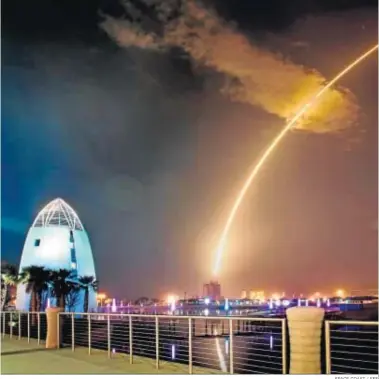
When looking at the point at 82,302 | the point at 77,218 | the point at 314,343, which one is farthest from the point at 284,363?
the point at 77,218

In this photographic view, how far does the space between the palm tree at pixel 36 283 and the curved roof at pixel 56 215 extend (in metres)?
19.3

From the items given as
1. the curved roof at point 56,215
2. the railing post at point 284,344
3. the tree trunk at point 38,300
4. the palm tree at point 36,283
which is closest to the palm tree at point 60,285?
the palm tree at point 36,283

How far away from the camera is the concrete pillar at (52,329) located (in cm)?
1032

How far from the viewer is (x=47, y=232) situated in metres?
54.2

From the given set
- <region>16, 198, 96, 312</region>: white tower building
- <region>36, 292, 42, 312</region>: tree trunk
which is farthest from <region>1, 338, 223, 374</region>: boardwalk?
<region>16, 198, 96, 312</region>: white tower building

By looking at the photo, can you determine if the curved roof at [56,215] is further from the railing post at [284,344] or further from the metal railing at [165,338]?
the railing post at [284,344]

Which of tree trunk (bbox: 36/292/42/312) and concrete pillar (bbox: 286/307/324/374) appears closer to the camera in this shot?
concrete pillar (bbox: 286/307/324/374)

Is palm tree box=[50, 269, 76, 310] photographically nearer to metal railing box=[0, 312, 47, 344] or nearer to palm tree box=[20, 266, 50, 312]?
palm tree box=[20, 266, 50, 312]

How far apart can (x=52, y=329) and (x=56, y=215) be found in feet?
151

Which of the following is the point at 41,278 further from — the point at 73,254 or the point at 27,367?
the point at 27,367

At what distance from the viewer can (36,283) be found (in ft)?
113

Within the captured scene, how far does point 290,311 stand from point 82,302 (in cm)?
4061

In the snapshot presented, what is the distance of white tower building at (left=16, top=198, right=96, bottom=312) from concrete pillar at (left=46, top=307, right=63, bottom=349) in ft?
138

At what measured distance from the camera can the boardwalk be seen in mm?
7098
